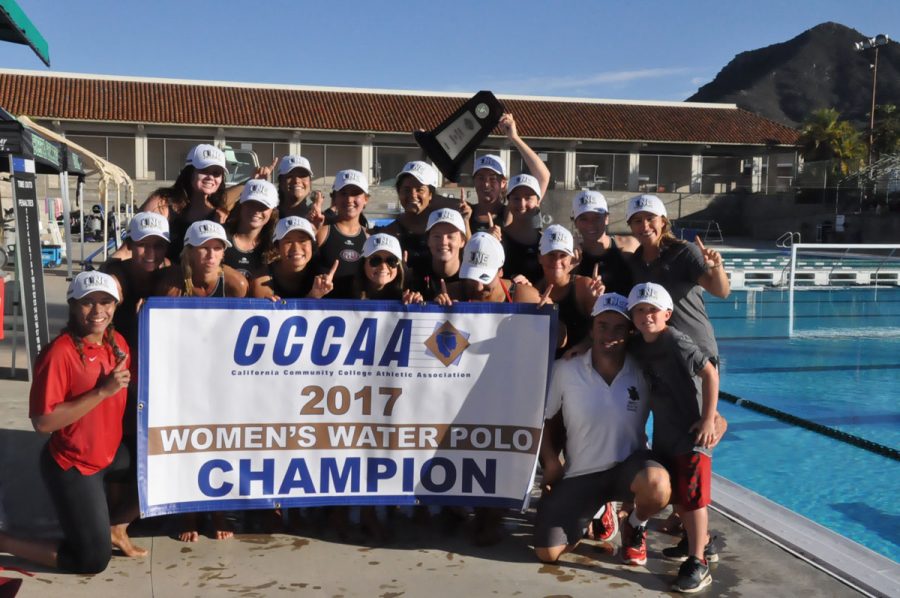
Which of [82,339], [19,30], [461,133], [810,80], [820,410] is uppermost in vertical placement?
[810,80]

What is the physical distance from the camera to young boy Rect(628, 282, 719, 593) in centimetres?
403

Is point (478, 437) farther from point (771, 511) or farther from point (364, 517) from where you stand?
point (771, 511)

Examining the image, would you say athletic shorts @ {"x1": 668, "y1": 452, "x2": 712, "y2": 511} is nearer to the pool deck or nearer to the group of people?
the group of people

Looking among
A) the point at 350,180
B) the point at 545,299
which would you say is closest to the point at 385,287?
the point at 545,299

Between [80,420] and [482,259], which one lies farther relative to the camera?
[482,259]

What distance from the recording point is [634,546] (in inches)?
168

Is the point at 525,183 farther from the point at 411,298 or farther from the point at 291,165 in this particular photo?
the point at 291,165

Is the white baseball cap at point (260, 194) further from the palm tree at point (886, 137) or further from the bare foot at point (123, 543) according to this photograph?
the palm tree at point (886, 137)

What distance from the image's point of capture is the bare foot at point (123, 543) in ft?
13.6

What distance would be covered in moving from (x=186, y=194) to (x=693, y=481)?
3.55 m

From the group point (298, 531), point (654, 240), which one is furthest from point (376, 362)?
point (654, 240)

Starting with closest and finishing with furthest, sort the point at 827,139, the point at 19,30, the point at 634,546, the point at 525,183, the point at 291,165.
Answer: the point at 634,546 → the point at 525,183 → the point at 291,165 → the point at 19,30 → the point at 827,139

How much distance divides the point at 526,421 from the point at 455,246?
1015 millimetres

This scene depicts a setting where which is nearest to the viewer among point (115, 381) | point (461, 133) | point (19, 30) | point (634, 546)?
point (115, 381)
